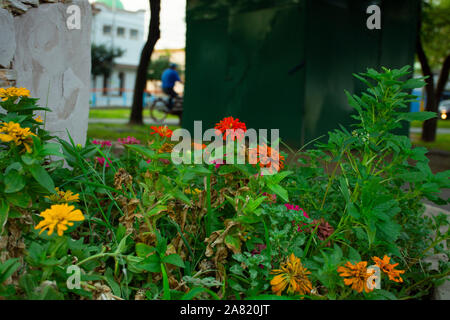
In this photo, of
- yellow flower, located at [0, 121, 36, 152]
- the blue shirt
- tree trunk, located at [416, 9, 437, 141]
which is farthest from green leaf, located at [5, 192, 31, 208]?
the blue shirt

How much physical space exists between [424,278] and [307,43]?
18.5 ft

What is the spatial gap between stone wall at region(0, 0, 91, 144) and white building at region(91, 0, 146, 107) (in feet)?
108

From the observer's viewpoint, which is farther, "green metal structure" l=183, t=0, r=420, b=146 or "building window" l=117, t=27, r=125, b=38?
"building window" l=117, t=27, r=125, b=38

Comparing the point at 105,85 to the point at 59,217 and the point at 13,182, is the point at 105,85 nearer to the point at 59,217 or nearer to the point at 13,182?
the point at 13,182

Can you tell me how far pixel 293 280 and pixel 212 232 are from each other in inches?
12.6

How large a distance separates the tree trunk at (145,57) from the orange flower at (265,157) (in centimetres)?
649

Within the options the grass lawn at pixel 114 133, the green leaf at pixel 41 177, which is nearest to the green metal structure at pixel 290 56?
the grass lawn at pixel 114 133

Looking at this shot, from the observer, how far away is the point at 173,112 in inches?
453

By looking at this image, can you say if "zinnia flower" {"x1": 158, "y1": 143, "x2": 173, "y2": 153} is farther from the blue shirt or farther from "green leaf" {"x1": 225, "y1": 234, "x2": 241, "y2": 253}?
the blue shirt

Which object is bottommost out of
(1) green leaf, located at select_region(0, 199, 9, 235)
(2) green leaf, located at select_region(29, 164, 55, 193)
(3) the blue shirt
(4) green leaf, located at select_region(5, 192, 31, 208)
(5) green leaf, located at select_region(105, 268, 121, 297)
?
→ (5) green leaf, located at select_region(105, 268, 121, 297)

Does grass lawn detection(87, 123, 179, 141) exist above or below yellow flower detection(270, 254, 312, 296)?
above

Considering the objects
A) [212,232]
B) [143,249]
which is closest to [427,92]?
[212,232]

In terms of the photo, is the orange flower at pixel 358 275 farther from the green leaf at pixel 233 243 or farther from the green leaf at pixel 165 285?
the green leaf at pixel 165 285

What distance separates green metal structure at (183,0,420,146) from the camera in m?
6.97
